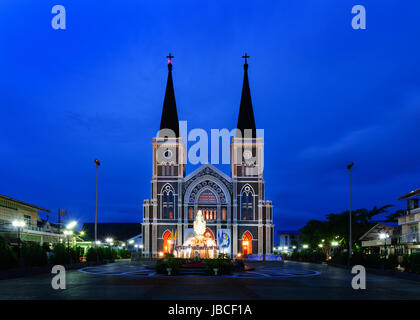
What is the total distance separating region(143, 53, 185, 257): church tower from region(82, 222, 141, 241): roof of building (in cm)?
2773

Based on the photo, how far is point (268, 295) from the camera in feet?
60.0

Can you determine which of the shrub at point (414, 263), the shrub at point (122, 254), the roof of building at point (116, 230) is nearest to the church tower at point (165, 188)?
the shrub at point (122, 254)

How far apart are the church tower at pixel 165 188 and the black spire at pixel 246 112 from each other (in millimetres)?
10698

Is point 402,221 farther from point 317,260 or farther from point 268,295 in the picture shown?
point 268,295

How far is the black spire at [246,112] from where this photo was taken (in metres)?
80.3

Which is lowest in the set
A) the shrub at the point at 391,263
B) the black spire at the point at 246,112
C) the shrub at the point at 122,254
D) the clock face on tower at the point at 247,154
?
the shrub at the point at 122,254

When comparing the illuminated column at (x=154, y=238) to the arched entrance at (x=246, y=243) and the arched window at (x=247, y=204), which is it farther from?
the arched window at (x=247, y=204)

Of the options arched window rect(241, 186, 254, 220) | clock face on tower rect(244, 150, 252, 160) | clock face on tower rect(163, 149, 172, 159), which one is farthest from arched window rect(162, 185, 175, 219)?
clock face on tower rect(244, 150, 252, 160)

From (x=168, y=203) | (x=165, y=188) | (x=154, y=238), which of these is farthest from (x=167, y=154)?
(x=154, y=238)

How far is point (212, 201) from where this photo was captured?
77625mm

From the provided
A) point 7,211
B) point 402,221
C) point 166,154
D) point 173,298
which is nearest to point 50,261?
point 7,211

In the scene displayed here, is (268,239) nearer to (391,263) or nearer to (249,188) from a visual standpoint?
(249,188)

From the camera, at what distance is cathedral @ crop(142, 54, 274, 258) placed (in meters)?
75.8
